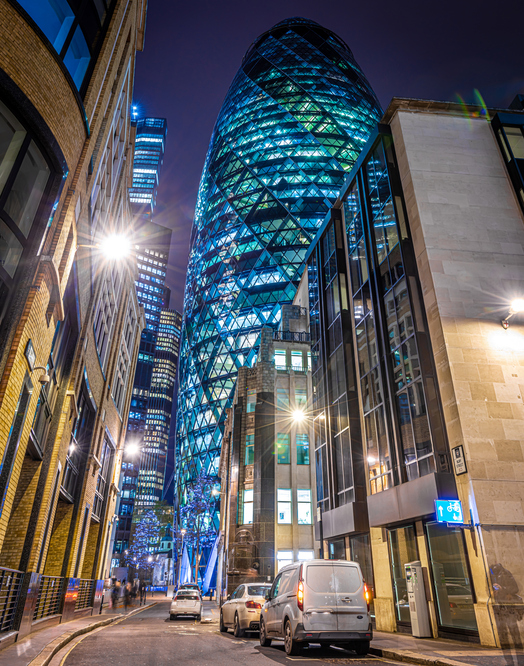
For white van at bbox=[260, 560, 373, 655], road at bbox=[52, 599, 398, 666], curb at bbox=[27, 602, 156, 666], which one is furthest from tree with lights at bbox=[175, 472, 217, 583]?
white van at bbox=[260, 560, 373, 655]

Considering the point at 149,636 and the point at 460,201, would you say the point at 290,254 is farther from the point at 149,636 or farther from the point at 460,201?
the point at 149,636

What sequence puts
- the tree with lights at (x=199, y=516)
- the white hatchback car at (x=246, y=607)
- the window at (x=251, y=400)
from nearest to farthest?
the white hatchback car at (x=246, y=607), the window at (x=251, y=400), the tree with lights at (x=199, y=516)

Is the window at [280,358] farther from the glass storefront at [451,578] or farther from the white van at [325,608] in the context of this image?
the white van at [325,608]

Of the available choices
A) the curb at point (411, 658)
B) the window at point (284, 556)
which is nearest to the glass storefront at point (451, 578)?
the curb at point (411, 658)

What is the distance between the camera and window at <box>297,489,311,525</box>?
31719 millimetres

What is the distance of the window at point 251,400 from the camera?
35.9 m

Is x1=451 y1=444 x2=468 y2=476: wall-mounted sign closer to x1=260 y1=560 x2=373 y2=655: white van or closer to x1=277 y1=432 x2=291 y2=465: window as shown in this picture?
x1=260 y1=560 x2=373 y2=655: white van

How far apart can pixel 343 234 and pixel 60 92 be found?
1800 centimetres

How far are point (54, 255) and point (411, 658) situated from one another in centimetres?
1228

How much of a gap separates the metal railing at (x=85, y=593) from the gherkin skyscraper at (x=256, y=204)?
2052 inches

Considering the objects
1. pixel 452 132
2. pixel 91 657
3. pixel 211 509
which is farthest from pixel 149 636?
pixel 211 509

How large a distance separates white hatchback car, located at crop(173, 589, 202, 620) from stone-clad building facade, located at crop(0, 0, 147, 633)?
4752 millimetres

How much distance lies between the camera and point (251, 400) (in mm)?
36125

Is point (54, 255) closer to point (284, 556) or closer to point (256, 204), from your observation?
point (284, 556)
